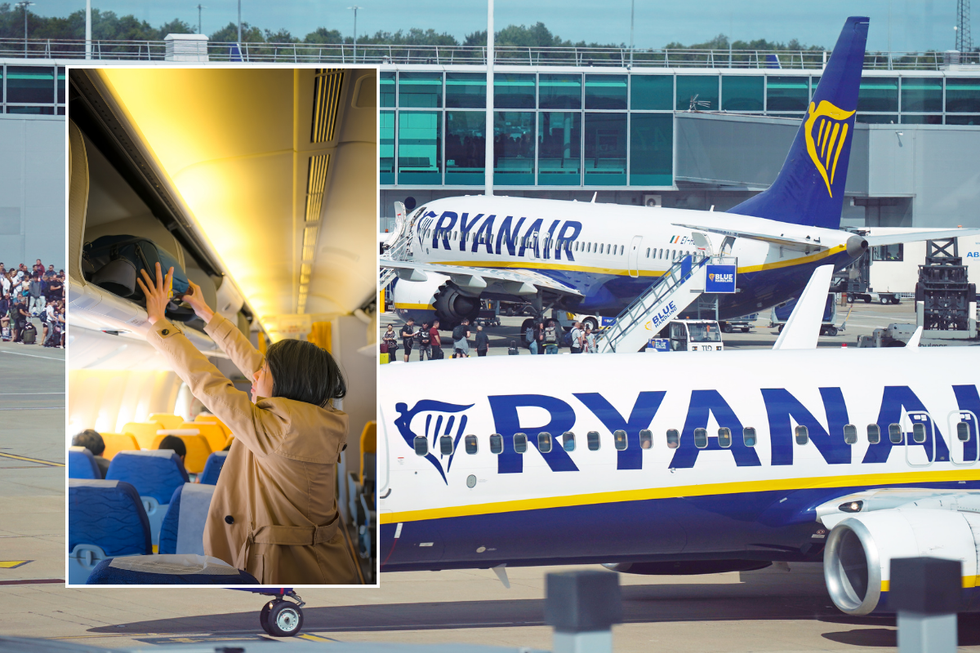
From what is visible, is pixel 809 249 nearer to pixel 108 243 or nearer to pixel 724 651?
pixel 724 651

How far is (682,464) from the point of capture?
13781 mm

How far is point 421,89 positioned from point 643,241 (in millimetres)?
30426

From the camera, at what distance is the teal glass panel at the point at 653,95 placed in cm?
6850

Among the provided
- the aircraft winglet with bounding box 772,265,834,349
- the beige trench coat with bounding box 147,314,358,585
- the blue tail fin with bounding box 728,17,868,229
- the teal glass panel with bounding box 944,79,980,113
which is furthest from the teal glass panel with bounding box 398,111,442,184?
the beige trench coat with bounding box 147,314,358,585

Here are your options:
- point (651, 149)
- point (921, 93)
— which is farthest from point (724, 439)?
point (921, 93)

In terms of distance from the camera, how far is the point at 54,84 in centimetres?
6556

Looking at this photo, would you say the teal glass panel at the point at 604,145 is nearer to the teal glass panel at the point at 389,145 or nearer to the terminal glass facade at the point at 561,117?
the terminal glass facade at the point at 561,117

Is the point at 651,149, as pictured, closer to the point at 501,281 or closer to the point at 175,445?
the point at 501,281

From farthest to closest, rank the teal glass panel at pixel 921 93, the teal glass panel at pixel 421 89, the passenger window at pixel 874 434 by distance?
the teal glass panel at pixel 921 93
the teal glass panel at pixel 421 89
the passenger window at pixel 874 434

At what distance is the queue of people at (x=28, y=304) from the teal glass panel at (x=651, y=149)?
33.7 meters

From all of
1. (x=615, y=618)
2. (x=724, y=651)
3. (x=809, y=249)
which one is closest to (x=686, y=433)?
(x=724, y=651)

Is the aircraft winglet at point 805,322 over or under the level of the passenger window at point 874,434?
over

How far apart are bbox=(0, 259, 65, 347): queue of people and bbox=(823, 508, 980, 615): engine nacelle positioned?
45.7m

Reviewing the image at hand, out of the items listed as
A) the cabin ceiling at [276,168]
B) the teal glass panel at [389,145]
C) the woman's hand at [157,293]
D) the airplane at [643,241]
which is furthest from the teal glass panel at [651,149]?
the woman's hand at [157,293]
